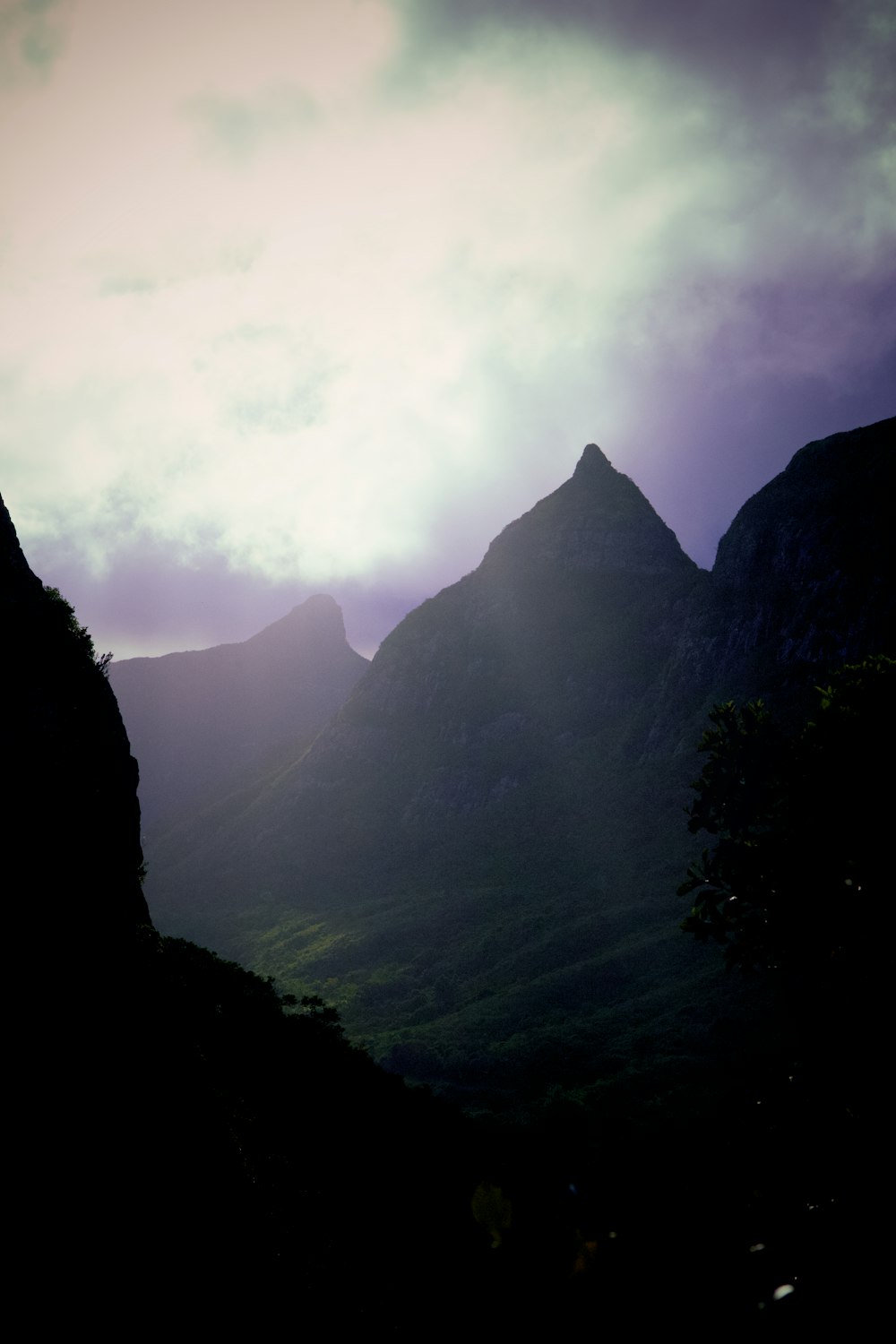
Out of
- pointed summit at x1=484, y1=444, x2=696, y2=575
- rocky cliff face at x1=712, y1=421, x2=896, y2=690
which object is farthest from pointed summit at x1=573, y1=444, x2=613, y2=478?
rocky cliff face at x1=712, y1=421, x2=896, y2=690

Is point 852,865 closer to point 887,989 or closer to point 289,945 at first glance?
point 887,989

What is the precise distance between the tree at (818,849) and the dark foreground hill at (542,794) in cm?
3502

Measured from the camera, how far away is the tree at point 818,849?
13.9 m

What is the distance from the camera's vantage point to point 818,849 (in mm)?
14906

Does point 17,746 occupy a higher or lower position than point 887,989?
higher

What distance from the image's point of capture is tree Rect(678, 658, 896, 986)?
13.9 m

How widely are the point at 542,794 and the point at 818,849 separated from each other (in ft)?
399

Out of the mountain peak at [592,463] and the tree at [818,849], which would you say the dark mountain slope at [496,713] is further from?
the tree at [818,849]

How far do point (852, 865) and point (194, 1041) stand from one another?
672 inches

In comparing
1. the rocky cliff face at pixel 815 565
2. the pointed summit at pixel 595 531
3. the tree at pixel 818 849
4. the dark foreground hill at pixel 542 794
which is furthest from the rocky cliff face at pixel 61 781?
the pointed summit at pixel 595 531

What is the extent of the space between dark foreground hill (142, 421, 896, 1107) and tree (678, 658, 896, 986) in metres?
35.0

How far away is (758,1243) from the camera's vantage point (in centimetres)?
314

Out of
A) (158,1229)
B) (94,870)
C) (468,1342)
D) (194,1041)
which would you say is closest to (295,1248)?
(158,1229)

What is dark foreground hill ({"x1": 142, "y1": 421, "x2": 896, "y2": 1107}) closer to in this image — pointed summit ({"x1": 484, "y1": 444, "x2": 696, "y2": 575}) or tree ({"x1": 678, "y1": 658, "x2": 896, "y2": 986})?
pointed summit ({"x1": 484, "y1": 444, "x2": 696, "y2": 575})
